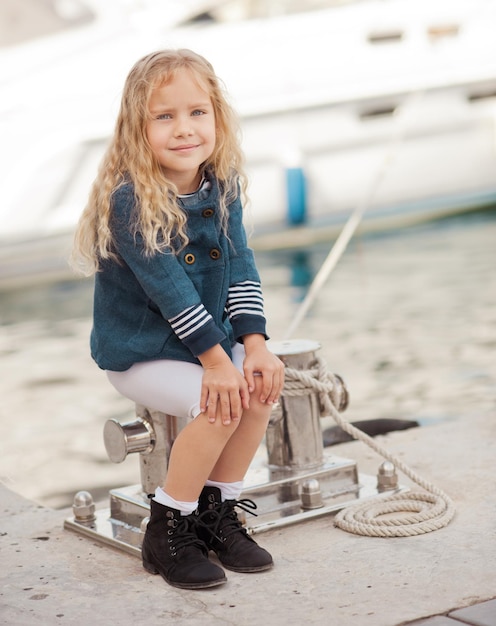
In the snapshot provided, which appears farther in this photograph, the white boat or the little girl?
the white boat

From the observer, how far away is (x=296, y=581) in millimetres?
2365

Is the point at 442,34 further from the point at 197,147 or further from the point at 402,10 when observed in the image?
the point at 197,147

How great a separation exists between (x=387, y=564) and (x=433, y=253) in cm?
575

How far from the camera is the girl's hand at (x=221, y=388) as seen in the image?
2424 mm

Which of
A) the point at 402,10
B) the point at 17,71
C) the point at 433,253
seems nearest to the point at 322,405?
the point at 433,253

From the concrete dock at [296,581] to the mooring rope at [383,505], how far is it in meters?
0.03

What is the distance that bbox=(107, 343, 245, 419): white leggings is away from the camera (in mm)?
2502

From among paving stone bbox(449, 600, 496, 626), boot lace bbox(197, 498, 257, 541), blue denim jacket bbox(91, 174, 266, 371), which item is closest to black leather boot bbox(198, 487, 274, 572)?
boot lace bbox(197, 498, 257, 541)

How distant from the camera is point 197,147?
8.41ft

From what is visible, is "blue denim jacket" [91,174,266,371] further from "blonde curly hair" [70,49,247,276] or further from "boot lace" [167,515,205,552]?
"boot lace" [167,515,205,552]

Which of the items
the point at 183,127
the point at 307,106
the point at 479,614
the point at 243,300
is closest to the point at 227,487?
the point at 243,300

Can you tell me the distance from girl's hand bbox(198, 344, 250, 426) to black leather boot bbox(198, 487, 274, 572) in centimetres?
22

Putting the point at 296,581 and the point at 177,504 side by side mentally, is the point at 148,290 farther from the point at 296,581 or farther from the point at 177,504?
the point at 296,581

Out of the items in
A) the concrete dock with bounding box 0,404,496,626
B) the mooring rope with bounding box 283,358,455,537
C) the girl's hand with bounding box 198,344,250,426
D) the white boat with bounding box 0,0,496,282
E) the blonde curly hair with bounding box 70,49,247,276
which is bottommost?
the concrete dock with bounding box 0,404,496,626
